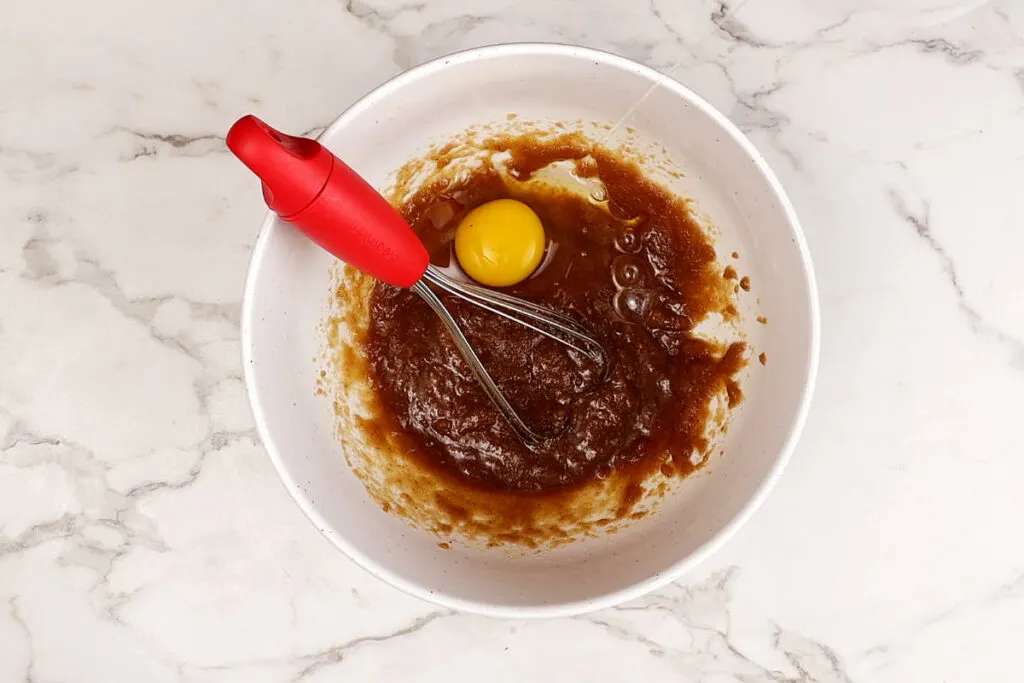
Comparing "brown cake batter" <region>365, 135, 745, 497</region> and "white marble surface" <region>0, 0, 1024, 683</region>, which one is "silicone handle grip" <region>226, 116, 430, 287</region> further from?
"white marble surface" <region>0, 0, 1024, 683</region>

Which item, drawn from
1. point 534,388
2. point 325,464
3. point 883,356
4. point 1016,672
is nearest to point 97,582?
point 325,464

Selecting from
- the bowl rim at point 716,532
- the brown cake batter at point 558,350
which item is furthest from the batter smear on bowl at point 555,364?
the bowl rim at point 716,532

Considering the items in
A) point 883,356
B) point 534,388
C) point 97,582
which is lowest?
point 97,582

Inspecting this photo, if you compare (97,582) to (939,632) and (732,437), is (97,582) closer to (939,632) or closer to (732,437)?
(732,437)

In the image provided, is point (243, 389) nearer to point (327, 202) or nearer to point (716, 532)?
point (327, 202)

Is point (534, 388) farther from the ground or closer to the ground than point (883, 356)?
closer to the ground

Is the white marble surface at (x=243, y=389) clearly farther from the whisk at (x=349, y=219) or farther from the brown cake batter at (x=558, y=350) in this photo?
the whisk at (x=349, y=219)
